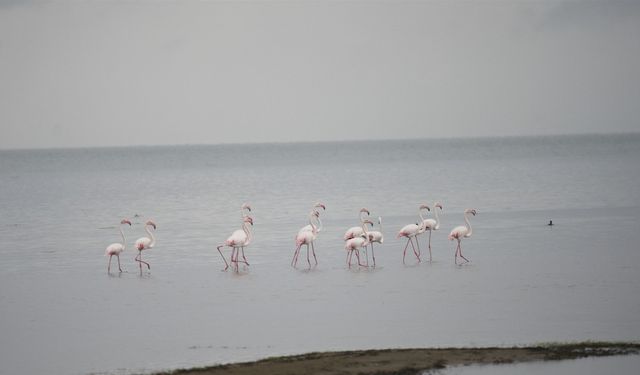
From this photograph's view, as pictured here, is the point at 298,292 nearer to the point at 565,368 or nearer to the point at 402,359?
the point at 402,359

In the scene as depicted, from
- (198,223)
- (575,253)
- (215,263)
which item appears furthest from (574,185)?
(215,263)

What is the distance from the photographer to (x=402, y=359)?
10.7 metres

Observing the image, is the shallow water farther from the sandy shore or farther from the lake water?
the lake water

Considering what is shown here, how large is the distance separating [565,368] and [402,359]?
6.02ft

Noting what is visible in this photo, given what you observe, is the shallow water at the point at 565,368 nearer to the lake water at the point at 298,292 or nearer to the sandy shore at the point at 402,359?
the sandy shore at the point at 402,359

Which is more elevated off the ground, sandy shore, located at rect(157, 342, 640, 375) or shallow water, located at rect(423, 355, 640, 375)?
sandy shore, located at rect(157, 342, 640, 375)

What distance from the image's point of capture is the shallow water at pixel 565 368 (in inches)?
407

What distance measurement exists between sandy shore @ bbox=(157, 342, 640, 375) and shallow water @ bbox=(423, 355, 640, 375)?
14 cm

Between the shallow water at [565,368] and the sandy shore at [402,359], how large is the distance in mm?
145

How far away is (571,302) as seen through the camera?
561 inches

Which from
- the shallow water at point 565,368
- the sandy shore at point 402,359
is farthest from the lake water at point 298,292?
the shallow water at point 565,368

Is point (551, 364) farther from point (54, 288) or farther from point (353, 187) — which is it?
point (353, 187)

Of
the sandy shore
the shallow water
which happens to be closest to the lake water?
the sandy shore

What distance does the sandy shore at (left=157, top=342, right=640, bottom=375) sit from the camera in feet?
34.0
